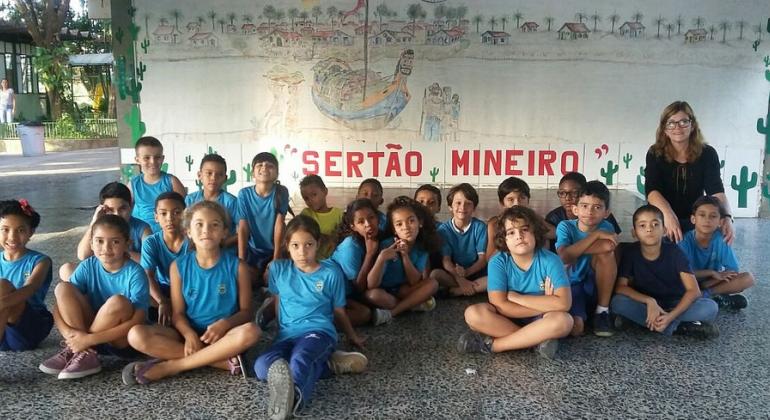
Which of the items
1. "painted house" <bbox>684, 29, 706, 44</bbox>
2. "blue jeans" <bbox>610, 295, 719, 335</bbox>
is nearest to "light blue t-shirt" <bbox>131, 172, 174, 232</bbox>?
"blue jeans" <bbox>610, 295, 719, 335</bbox>

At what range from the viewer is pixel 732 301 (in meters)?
3.60

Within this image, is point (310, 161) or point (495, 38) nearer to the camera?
point (495, 38)

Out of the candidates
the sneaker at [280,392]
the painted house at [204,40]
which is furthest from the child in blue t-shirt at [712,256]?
the painted house at [204,40]

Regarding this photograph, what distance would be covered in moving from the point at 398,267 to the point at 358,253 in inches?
11.5

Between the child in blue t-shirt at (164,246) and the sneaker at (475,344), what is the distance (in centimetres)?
147

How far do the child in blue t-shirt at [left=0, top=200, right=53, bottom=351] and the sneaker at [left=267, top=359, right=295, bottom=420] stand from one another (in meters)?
1.35

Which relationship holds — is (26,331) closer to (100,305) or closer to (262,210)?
(100,305)

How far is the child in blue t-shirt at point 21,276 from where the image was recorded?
2.89 meters

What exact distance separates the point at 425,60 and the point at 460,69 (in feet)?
1.23

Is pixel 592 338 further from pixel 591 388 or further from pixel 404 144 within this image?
pixel 404 144

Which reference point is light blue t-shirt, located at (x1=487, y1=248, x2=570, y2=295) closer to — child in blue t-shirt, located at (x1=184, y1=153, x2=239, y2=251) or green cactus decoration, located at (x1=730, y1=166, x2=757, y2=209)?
child in blue t-shirt, located at (x1=184, y1=153, x2=239, y2=251)

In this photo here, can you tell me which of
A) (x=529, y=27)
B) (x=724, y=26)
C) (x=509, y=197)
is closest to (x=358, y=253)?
(x=509, y=197)

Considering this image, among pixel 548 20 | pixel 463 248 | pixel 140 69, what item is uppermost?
pixel 548 20

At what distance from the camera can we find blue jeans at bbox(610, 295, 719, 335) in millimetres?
3146
